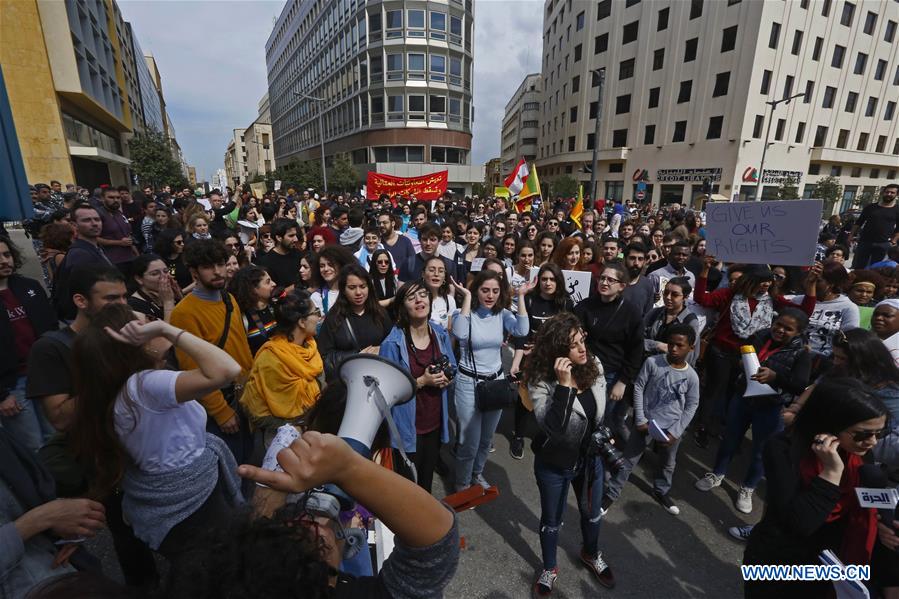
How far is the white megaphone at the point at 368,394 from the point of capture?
4.18 ft

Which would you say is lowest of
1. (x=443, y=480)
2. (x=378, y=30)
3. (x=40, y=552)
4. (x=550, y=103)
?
(x=443, y=480)

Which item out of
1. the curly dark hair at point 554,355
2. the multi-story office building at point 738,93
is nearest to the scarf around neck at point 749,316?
the curly dark hair at point 554,355

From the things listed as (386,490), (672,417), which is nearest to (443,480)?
(672,417)

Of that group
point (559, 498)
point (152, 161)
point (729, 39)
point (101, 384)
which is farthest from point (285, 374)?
point (729, 39)

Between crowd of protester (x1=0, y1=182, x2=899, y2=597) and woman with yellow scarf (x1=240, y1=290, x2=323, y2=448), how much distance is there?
0.05 ft

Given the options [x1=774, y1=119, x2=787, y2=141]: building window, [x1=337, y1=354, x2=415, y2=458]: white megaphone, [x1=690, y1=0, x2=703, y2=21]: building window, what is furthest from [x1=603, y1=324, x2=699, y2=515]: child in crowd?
[x1=690, y1=0, x2=703, y2=21]: building window

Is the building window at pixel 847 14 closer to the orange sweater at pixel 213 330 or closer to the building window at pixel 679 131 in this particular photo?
the building window at pixel 679 131

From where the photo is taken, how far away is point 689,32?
28.5 metres

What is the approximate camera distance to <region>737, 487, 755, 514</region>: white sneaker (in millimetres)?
3275

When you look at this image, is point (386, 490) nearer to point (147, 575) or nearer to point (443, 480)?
point (147, 575)

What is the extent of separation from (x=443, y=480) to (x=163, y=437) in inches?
98.6

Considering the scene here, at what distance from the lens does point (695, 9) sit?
2830 cm

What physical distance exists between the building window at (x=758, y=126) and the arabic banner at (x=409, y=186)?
26616mm

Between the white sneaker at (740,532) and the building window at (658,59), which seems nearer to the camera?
the white sneaker at (740,532)
